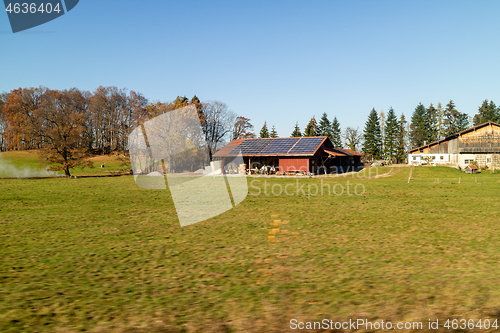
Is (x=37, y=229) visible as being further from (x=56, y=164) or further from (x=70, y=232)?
(x=56, y=164)

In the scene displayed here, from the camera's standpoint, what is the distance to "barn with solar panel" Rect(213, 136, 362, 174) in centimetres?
3981

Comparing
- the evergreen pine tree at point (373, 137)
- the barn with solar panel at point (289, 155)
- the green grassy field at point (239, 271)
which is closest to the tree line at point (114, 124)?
the evergreen pine tree at point (373, 137)

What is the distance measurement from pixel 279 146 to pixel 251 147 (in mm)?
4191

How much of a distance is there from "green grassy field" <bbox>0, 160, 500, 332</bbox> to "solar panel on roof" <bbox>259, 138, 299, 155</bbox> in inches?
1173

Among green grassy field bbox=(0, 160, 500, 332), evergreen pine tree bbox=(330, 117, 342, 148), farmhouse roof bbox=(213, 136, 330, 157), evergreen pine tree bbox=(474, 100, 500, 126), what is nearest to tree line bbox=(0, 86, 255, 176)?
farmhouse roof bbox=(213, 136, 330, 157)

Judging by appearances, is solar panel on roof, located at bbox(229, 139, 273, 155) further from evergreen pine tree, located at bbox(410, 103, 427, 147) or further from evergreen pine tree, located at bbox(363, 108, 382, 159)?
evergreen pine tree, located at bbox(410, 103, 427, 147)

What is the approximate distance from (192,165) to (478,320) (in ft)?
175

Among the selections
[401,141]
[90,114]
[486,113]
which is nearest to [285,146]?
[90,114]

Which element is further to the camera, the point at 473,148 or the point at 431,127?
the point at 431,127

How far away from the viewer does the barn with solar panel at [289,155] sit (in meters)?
39.8

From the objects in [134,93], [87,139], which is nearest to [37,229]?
[134,93]


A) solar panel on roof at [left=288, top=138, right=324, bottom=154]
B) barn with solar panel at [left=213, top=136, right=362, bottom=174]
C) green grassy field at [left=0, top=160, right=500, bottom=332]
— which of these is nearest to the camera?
green grassy field at [left=0, top=160, right=500, bottom=332]

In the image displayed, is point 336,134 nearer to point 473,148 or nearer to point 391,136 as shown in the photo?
point 391,136

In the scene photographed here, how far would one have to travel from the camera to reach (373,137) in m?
90.9
